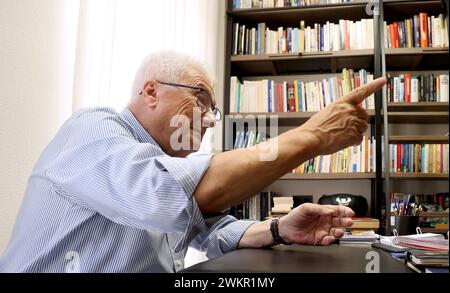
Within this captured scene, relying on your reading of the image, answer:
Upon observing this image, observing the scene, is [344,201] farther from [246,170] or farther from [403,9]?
[246,170]

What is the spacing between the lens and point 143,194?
2.11 ft

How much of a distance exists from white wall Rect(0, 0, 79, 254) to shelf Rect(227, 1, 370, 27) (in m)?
1.93

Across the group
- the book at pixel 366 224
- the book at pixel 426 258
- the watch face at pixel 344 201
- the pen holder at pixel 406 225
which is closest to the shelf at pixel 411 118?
the watch face at pixel 344 201

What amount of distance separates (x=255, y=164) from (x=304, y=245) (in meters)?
0.46

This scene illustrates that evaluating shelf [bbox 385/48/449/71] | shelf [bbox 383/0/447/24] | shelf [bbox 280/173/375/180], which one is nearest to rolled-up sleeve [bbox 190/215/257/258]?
shelf [bbox 280/173/375/180]

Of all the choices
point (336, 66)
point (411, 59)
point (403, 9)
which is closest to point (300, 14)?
point (336, 66)

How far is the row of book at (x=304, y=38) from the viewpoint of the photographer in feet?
9.34

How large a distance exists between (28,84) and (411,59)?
253cm

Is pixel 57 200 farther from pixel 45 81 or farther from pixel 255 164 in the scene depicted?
pixel 45 81

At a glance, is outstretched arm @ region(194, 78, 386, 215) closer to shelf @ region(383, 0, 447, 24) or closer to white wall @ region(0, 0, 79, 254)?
white wall @ region(0, 0, 79, 254)

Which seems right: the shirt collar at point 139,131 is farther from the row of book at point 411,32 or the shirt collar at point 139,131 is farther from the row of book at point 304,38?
the row of book at point 411,32

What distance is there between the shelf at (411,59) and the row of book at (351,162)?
58 cm

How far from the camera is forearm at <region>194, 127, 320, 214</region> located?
652mm

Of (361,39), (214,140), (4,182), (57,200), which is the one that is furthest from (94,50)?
(361,39)
